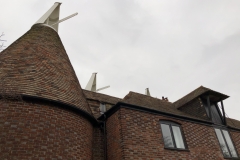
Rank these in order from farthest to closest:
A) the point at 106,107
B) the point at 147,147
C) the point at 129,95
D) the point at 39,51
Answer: the point at 129,95 < the point at 106,107 < the point at 39,51 < the point at 147,147

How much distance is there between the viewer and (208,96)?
12734mm

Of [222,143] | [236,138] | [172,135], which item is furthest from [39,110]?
[236,138]

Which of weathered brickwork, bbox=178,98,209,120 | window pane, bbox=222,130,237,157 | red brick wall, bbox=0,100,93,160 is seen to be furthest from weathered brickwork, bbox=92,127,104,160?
window pane, bbox=222,130,237,157

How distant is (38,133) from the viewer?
6422 millimetres

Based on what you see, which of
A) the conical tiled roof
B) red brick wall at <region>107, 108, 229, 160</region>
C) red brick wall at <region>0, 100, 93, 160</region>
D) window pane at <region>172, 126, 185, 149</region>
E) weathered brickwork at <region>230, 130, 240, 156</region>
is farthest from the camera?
weathered brickwork at <region>230, 130, 240, 156</region>

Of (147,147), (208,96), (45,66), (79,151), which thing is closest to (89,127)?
(79,151)

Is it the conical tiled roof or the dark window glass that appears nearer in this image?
the conical tiled roof

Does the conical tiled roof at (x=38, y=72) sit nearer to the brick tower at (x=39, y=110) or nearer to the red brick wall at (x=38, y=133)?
the brick tower at (x=39, y=110)

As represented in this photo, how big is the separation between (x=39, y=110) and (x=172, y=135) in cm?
610

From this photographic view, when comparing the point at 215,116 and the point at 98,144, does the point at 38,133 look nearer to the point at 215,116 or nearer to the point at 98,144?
the point at 98,144

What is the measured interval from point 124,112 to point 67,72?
347 cm

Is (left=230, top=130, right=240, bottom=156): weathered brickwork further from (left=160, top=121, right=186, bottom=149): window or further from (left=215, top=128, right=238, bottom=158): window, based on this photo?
(left=160, top=121, right=186, bottom=149): window

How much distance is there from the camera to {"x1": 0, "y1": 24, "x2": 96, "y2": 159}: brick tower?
Result: 6.14m

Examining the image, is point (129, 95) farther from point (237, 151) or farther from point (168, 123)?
point (237, 151)
